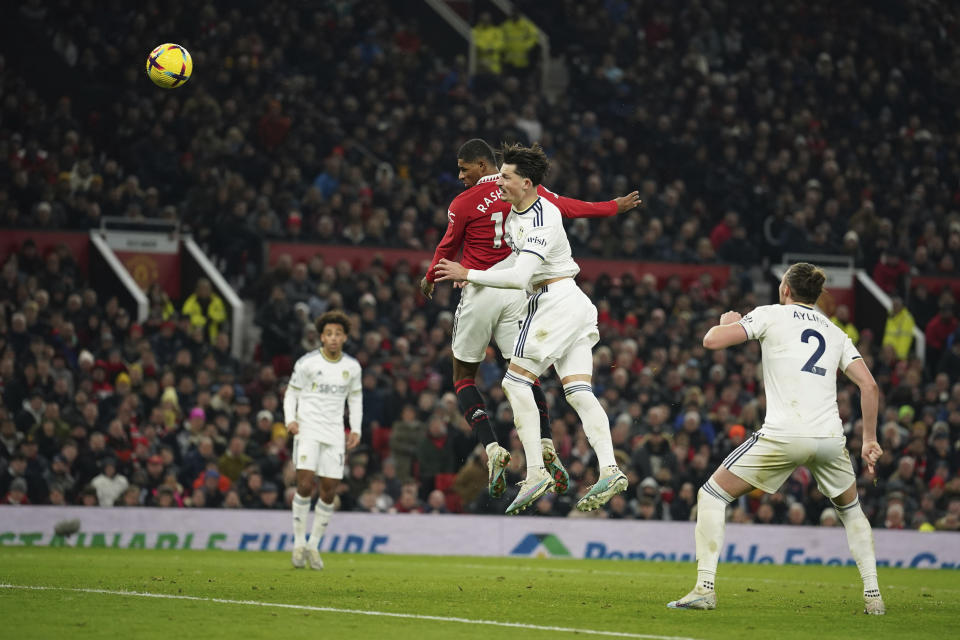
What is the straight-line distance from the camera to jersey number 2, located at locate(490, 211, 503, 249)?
1198 cm

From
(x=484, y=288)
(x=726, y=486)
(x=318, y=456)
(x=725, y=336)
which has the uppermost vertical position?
(x=725, y=336)

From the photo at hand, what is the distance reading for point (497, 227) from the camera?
11992mm

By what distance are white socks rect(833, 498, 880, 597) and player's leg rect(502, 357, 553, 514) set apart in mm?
2377

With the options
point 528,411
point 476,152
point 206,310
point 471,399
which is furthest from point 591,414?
point 206,310

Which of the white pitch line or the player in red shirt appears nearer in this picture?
the white pitch line

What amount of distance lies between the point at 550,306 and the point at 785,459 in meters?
2.42

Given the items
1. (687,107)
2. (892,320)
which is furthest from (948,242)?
(687,107)

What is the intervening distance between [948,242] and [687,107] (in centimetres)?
628

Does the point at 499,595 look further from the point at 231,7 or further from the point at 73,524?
the point at 231,7

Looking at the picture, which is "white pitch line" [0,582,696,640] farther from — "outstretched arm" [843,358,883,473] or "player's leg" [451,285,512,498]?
"player's leg" [451,285,512,498]

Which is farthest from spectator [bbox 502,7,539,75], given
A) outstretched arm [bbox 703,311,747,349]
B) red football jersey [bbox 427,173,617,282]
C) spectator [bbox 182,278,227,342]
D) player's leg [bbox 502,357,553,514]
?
outstretched arm [bbox 703,311,747,349]

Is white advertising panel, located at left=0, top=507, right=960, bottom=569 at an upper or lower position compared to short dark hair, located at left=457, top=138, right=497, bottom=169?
lower

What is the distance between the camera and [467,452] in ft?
69.5

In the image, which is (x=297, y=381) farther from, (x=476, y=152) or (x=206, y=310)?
(x=206, y=310)
